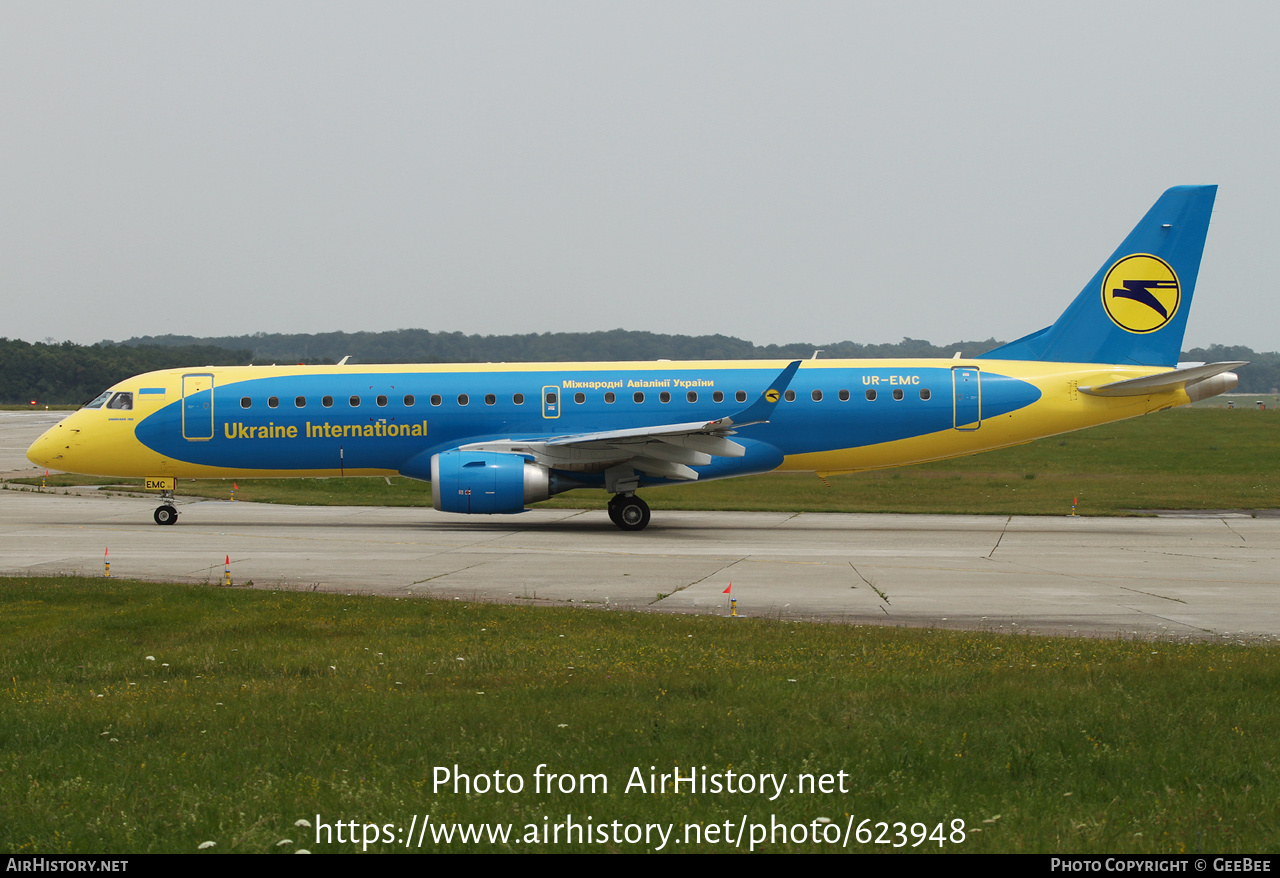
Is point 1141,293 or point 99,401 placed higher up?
point 1141,293

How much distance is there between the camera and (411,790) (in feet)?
21.4

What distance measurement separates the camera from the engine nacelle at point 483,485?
79.1ft

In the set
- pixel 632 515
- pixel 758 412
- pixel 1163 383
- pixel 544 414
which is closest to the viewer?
pixel 758 412

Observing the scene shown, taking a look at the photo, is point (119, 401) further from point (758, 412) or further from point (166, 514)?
point (758, 412)

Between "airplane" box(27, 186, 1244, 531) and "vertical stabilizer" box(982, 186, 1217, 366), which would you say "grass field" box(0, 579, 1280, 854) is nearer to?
"airplane" box(27, 186, 1244, 531)

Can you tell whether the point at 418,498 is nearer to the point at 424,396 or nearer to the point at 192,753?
the point at 424,396

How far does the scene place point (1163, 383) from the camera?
2525 cm

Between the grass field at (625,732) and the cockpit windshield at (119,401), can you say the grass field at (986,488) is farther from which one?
the grass field at (625,732)

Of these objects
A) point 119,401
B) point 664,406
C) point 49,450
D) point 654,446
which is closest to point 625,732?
point 654,446

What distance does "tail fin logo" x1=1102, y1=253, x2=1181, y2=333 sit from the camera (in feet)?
86.7

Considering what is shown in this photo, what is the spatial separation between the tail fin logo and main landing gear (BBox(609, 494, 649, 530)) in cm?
1256

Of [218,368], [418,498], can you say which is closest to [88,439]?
[218,368]

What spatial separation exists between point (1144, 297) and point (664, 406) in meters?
12.1

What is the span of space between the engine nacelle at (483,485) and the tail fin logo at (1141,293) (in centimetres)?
1481
